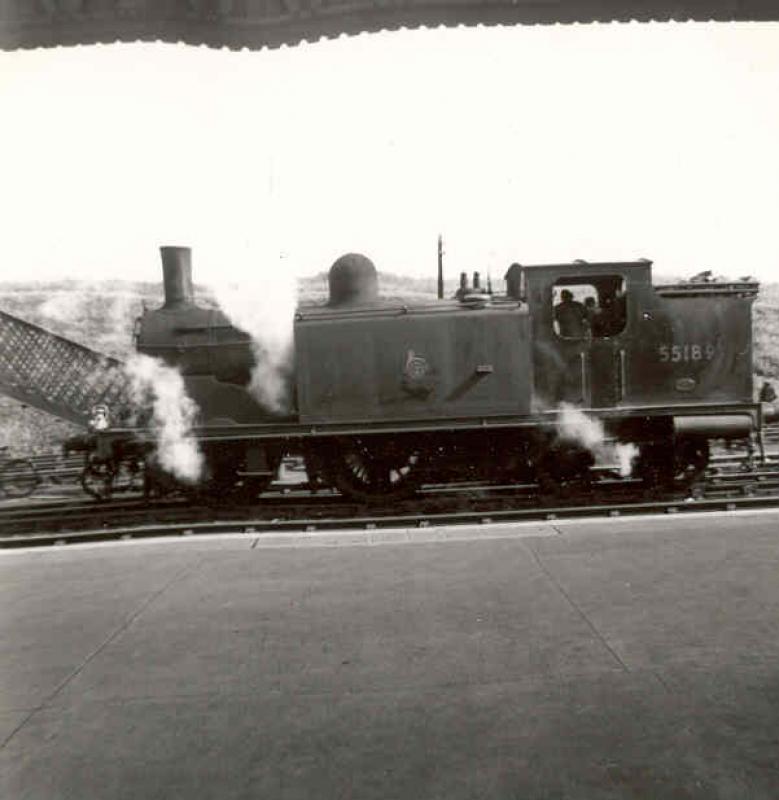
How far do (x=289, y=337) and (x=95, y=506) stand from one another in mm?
3092

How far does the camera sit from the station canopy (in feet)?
13.7

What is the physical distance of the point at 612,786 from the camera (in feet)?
10.2

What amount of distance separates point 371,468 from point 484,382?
5.53 ft

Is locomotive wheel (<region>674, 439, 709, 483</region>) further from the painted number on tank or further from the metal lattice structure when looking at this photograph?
the metal lattice structure

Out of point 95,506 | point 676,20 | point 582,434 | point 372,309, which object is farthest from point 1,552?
point 676,20

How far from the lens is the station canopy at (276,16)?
164 inches

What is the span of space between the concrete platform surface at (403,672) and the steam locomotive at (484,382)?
100 inches

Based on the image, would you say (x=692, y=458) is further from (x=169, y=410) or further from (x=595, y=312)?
(x=169, y=410)

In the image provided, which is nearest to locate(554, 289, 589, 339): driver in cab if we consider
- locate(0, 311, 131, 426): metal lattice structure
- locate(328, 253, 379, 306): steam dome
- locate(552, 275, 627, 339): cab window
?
locate(552, 275, 627, 339): cab window

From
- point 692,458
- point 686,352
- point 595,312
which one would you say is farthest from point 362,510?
point 686,352

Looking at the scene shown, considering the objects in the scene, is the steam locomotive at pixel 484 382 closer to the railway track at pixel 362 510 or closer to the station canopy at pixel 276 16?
the railway track at pixel 362 510

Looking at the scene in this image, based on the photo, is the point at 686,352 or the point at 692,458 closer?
the point at 686,352

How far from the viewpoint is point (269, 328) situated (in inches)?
378

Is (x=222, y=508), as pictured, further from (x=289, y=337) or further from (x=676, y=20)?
(x=676, y=20)
